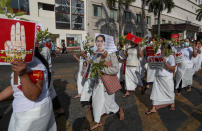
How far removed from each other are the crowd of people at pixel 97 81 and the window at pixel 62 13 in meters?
19.5

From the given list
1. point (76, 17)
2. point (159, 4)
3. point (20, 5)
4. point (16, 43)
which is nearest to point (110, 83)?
point (16, 43)

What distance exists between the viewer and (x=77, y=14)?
24.1 metres

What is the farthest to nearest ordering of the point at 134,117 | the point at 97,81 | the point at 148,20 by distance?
the point at 148,20 < the point at 134,117 < the point at 97,81

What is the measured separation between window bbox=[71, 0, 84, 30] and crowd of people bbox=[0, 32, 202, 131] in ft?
66.2

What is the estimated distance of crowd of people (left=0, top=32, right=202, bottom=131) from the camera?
4.68ft

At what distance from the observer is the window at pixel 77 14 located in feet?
78.0

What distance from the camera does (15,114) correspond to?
1503 mm

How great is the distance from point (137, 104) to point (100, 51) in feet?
6.79

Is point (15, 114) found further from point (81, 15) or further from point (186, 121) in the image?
point (81, 15)

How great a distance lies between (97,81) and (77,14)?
23096mm

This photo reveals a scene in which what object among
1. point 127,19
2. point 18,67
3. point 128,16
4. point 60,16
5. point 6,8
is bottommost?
point 18,67

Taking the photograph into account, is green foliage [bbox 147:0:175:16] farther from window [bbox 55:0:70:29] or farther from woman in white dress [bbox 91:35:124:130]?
woman in white dress [bbox 91:35:124:130]

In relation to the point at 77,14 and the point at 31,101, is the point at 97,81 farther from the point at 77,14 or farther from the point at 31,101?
the point at 77,14

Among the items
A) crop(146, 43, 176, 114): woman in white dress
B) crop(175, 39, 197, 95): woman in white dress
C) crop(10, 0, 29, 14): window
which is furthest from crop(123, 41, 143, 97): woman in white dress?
crop(10, 0, 29, 14): window
